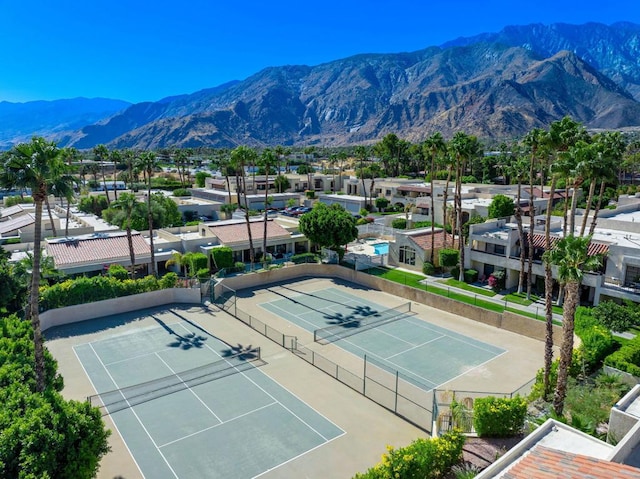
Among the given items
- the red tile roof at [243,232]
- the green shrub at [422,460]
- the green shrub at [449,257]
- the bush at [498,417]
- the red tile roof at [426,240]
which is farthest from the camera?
the red tile roof at [243,232]

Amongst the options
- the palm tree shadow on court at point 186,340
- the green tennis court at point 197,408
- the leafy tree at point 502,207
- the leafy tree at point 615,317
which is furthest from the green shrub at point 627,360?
the leafy tree at point 502,207

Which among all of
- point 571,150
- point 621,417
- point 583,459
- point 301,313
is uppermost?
point 571,150

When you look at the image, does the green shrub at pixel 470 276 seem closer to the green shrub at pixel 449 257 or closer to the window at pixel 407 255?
the green shrub at pixel 449 257

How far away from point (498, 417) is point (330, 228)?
2962 centimetres

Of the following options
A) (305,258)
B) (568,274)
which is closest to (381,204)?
(305,258)

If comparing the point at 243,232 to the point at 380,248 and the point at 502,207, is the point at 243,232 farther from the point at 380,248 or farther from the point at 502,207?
the point at 502,207

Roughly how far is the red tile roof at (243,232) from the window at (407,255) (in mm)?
12896

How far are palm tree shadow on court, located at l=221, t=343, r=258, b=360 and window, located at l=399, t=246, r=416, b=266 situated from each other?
23.7 m

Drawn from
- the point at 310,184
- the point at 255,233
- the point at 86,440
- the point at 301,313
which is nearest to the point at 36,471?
the point at 86,440

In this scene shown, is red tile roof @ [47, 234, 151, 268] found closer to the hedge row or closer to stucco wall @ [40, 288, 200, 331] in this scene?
the hedge row

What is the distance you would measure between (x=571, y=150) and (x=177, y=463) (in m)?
27.1

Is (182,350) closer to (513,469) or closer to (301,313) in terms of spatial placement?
(301,313)

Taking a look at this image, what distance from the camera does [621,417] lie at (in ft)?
56.3

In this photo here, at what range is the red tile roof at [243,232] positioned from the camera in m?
49.3
